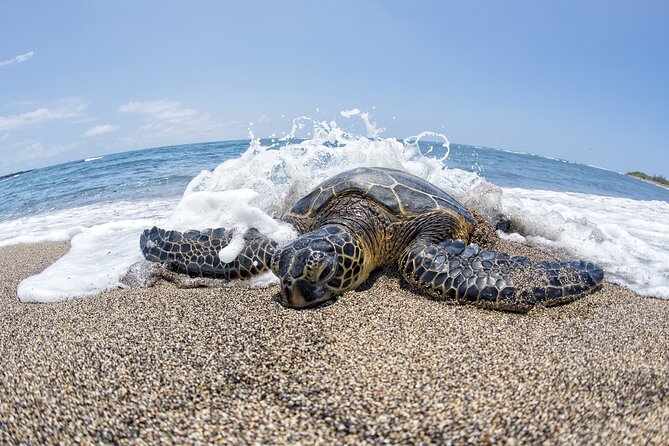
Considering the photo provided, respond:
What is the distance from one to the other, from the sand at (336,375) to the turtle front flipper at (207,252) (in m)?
0.61

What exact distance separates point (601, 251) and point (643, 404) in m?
3.51

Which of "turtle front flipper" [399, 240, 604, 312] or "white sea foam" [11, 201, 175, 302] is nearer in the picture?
"turtle front flipper" [399, 240, 604, 312]

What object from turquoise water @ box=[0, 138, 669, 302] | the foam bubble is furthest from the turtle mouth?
the foam bubble

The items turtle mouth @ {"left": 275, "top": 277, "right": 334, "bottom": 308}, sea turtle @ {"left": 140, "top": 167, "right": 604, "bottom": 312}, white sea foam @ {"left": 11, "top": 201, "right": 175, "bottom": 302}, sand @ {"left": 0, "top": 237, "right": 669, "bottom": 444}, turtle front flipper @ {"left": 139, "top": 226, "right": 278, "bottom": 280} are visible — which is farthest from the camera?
white sea foam @ {"left": 11, "top": 201, "right": 175, "bottom": 302}

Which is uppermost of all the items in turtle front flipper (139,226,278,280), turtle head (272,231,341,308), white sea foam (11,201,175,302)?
turtle head (272,231,341,308)

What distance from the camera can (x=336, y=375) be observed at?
1.79 m

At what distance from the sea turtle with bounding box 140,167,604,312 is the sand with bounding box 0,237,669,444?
158 mm

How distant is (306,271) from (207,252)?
4.35 feet

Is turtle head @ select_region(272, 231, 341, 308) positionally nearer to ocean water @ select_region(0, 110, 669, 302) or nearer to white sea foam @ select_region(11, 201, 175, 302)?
ocean water @ select_region(0, 110, 669, 302)

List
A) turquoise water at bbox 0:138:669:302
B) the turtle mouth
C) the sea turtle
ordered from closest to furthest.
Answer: the turtle mouth → the sea turtle → turquoise water at bbox 0:138:669:302

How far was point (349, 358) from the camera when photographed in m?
1.94

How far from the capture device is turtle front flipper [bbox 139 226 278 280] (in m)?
3.33

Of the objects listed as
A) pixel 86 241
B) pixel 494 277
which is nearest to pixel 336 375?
pixel 494 277

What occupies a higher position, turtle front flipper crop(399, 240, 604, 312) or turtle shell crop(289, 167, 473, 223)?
turtle shell crop(289, 167, 473, 223)
